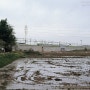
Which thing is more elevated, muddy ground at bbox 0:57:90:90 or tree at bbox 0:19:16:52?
tree at bbox 0:19:16:52

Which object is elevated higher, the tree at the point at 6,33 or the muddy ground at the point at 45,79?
the tree at the point at 6,33

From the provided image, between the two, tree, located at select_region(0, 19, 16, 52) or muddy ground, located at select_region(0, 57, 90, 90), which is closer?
muddy ground, located at select_region(0, 57, 90, 90)

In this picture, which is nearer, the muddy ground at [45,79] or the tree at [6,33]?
the muddy ground at [45,79]

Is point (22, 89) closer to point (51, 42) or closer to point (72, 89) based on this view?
point (72, 89)

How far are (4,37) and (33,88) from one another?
44496 millimetres

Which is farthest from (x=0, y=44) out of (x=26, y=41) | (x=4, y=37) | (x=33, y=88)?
(x=26, y=41)

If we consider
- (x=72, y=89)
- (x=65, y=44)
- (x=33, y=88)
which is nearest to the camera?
(x=72, y=89)

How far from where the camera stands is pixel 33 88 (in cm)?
1464

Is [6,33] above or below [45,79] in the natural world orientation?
above

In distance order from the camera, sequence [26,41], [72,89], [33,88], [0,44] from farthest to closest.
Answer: [26,41] < [0,44] < [33,88] < [72,89]

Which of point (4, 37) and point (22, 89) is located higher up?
point (4, 37)

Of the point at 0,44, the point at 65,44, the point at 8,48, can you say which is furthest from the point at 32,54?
the point at 65,44

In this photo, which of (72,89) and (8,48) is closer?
(72,89)

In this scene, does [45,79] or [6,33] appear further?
[6,33]
